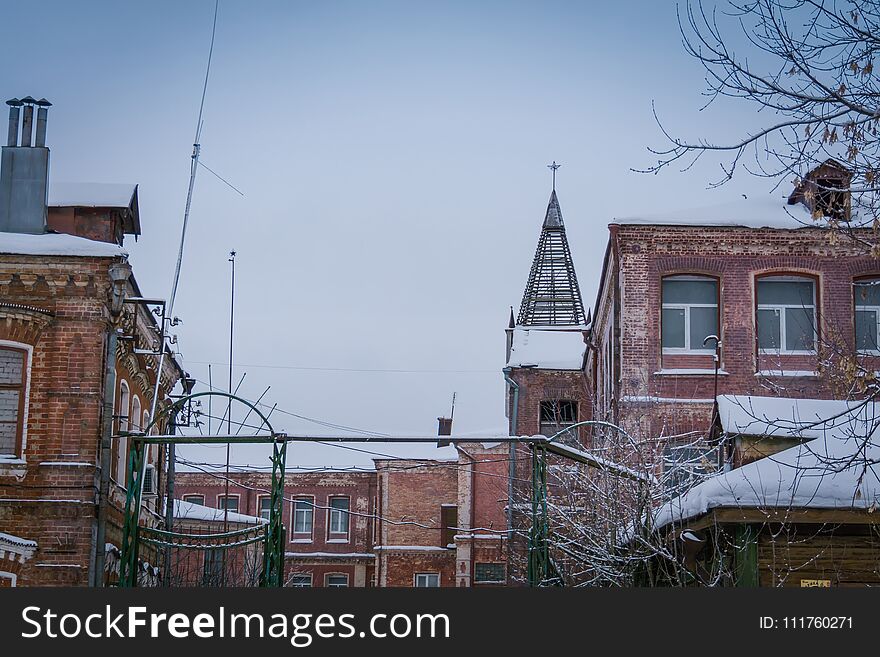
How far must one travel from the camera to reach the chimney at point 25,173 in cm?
2609

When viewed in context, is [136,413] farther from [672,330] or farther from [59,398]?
[672,330]

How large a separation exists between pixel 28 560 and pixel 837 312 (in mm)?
17867

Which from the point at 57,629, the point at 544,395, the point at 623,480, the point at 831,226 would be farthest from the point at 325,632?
the point at 544,395

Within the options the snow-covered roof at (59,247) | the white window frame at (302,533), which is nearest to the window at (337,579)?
the white window frame at (302,533)

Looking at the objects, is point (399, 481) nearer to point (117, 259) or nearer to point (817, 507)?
point (117, 259)

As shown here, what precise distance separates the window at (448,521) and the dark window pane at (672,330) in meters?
27.7

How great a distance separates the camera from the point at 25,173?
26.5 metres

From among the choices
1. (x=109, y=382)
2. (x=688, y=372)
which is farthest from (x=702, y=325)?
(x=109, y=382)

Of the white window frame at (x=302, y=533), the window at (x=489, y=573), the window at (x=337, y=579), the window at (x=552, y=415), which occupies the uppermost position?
the window at (x=552, y=415)

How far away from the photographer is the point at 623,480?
20.3 metres

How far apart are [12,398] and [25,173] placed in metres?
5.03

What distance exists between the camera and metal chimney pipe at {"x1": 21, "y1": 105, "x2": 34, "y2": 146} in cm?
2698

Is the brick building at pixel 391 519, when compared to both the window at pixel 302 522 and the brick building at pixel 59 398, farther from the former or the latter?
the brick building at pixel 59 398

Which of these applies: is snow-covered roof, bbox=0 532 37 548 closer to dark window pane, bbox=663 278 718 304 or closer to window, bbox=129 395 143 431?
window, bbox=129 395 143 431
